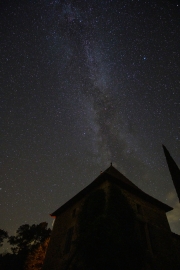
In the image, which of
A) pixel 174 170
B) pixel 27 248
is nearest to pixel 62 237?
pixel 174 170

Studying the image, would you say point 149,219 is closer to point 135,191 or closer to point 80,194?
point 135,191

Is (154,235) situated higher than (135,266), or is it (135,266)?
(154,235)

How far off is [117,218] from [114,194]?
1.57m

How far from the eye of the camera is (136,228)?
1170 cm

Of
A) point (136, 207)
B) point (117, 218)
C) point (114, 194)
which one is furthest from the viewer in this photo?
point (136, 207)

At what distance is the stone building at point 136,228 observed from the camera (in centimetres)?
1129

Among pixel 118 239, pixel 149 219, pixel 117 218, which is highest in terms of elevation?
pixel 149 219

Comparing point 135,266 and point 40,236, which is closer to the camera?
point 135,266

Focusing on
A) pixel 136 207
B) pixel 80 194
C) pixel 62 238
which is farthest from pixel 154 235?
pixel 62 238

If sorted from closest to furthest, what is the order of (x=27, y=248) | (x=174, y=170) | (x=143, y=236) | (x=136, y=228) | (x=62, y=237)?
(x=136, y=228) → (x=143, y=236) → (x=62, y=237) → (x=174, y=170) → (x=27, y=248)

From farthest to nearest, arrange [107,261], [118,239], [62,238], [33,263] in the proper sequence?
[33,263]
[62,238]
[118,239]
[107,261]

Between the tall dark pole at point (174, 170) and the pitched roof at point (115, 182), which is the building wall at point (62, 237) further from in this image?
the tall dark pole at point (174, 170)

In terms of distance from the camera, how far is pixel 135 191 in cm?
1382

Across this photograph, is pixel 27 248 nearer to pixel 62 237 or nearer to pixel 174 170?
pixel 62 237
